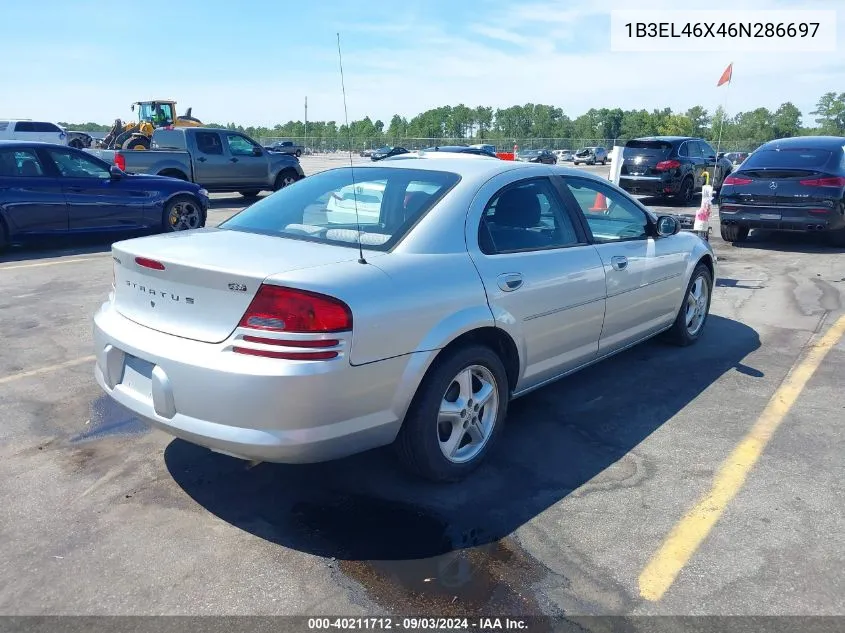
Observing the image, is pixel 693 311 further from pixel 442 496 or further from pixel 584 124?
pixel 584 124

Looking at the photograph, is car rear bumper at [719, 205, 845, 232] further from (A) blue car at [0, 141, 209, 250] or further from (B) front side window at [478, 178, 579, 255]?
(A) blue car at [0, 141, 209, 250]

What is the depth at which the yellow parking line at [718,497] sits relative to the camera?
2844mm

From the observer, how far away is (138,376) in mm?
3234

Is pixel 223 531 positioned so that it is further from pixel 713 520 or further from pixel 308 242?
pixel 713 520

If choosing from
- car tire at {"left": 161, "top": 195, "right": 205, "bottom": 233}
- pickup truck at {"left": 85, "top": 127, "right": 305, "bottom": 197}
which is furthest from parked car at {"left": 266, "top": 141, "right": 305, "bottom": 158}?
car tire at {"left": 161, "top": 195, "right": 205, "bottom": 233}

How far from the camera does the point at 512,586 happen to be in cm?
275

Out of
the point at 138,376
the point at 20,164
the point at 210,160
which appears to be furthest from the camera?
the point at 210,160

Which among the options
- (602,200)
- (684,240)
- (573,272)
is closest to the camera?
(573,272)

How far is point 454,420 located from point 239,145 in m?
14.9

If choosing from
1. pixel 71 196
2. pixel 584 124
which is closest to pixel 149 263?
pixel 71 196

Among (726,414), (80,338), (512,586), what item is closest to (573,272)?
(726,414)

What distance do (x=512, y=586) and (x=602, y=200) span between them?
2958 millimetres

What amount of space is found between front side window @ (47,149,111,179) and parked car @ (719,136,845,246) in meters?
9.33

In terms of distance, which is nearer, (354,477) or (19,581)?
(19,581)
